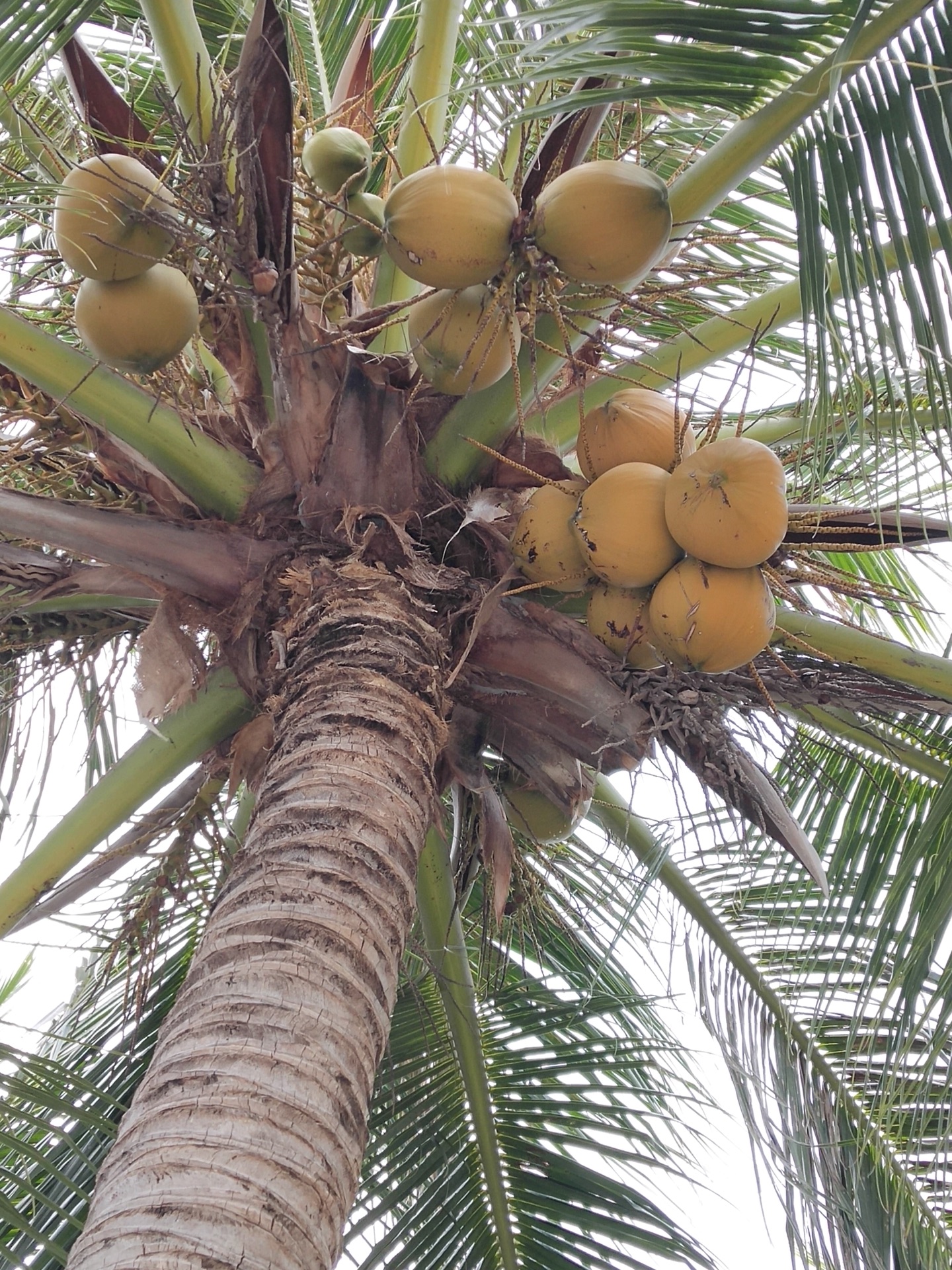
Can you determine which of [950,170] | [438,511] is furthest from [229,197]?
[950,170]

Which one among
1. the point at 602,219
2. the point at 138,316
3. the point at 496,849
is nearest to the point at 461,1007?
the point at 496,849

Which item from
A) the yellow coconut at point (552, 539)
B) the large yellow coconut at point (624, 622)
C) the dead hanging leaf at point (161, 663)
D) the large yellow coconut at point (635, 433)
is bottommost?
the dead hanging leaf at point (161, 663)

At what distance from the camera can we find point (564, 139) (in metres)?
1.73

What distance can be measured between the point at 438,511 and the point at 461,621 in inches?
8.8

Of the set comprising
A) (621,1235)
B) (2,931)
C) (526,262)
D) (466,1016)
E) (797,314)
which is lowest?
(2,931)

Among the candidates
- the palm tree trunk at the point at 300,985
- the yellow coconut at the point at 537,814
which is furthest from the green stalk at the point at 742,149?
the yellow coconut at the point at 537,814

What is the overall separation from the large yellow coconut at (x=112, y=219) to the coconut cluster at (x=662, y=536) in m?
0.78

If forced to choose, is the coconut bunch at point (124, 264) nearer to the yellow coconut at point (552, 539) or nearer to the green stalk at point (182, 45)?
the green stalk at point (182, 45)

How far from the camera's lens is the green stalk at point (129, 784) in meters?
2.06

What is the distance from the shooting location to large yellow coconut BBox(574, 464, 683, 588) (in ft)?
5.86

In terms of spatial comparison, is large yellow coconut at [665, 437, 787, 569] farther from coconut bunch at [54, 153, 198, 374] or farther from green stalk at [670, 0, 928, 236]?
coconut bunch at [54, 153, 198, 374]

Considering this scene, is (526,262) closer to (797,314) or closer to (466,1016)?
(797,314)

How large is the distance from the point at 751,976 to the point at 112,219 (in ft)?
7.47

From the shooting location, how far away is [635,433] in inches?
74.9
